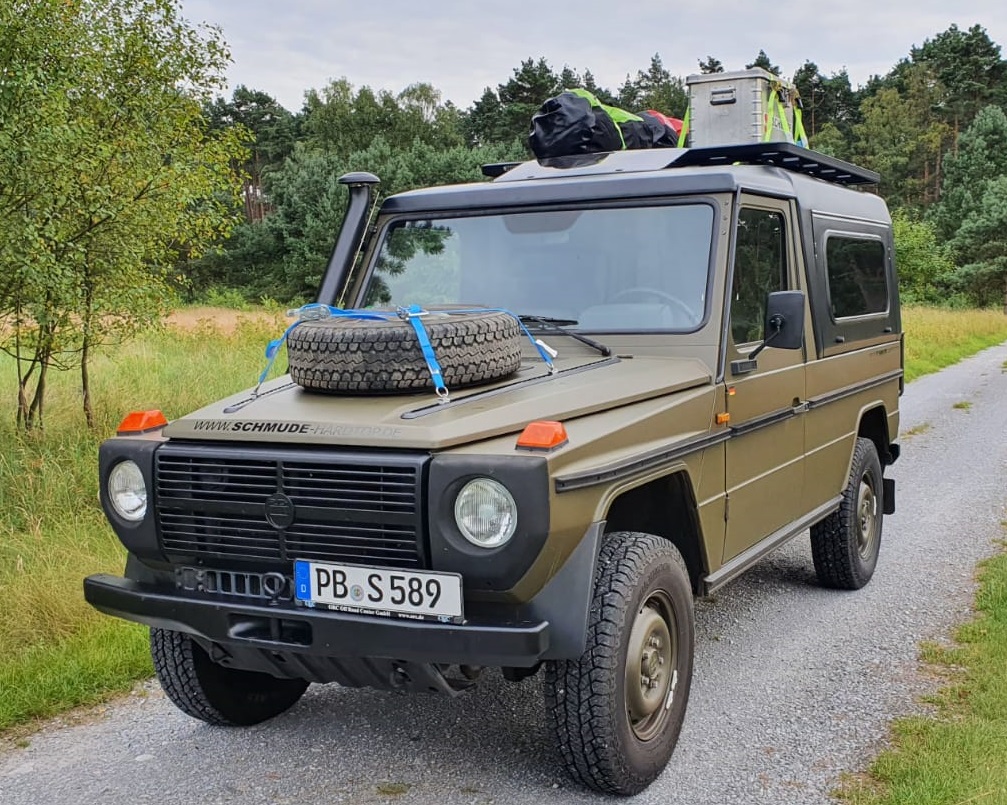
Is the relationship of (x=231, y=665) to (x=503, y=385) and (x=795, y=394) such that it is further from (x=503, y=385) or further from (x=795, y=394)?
(x=795, y=394)

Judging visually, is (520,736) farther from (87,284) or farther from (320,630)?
(87,284)

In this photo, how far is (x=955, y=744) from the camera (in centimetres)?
350

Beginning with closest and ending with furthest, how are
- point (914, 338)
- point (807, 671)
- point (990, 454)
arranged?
point (807, 671)
point (990, 454)
point (914, 338)

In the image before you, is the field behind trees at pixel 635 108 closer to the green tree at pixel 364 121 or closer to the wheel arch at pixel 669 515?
the green tree at pixel 364 121

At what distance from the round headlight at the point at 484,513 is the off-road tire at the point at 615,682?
1.54ft

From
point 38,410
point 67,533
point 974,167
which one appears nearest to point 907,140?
point 974,167

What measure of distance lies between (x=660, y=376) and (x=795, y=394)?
1.29 m

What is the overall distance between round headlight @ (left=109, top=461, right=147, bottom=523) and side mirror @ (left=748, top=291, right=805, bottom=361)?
2.44m

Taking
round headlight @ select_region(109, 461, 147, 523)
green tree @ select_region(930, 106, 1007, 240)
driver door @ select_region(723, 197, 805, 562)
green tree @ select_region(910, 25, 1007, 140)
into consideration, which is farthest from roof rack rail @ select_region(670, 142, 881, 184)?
green tree @ select_region(910, 25, 1007, 140)

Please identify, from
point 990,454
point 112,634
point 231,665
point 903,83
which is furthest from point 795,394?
point 903,83

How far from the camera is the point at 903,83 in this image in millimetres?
62656

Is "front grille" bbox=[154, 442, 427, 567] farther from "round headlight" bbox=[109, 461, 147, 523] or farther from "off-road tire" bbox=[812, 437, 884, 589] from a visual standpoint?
"off-road tire" bbox=[812, 437, 884, 589]

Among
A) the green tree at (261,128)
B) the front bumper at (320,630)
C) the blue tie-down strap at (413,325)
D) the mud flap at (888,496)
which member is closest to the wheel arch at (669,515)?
the blue tie-down strap at (413,325)

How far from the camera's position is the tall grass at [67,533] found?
432 centimetres
